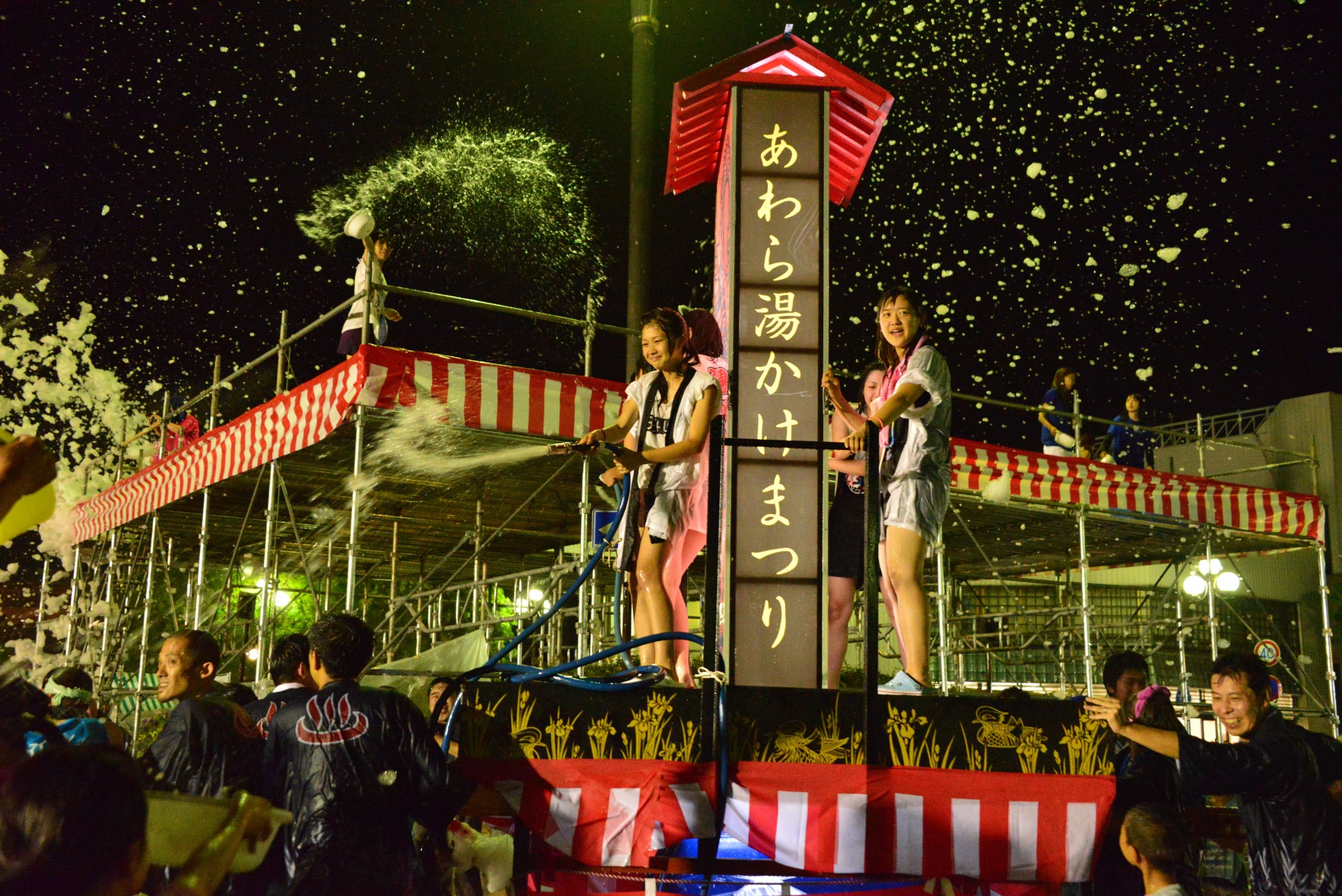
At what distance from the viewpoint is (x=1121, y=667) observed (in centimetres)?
548

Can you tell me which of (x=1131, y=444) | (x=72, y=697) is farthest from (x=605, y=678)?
(x=1131, y=444)

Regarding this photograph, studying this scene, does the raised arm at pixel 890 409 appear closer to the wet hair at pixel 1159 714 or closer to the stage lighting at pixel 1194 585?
the wet hair at pixel 1159 714

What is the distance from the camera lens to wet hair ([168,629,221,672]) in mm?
4523

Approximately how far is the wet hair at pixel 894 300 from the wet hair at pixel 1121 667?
1.90 m

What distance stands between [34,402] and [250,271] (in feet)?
14.6

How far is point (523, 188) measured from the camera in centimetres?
1806

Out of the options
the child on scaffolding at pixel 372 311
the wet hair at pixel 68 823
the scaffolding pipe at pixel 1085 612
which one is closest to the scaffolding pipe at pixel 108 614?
the child on scaffolding at pixel 372 311

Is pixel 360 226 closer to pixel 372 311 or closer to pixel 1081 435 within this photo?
pixel 372 311

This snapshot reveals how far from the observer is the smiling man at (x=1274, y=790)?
3.79m

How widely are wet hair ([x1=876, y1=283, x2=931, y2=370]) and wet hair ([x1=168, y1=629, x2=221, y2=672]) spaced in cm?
306

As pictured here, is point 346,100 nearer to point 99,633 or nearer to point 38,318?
point 38,318

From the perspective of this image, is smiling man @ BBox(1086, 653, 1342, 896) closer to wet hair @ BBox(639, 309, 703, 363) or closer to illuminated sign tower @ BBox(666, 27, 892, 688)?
illuminated sign tower @ BBox(666, 27, 892, 688)

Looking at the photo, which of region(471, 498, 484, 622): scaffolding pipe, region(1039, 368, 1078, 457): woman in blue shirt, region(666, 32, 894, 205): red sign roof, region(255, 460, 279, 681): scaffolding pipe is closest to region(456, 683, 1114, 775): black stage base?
region(666, 32, 894, 205): red sign roof

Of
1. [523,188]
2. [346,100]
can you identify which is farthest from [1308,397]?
[346,100]
